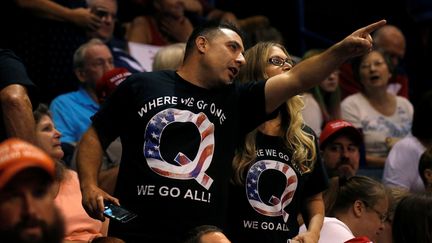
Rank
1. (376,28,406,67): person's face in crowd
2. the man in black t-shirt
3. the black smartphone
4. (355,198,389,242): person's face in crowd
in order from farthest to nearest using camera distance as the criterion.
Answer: (376,28,406,67): person's face in crowd → (355,198,389,242): person's face in crowd → the man in black t-shirt → the black smartphone

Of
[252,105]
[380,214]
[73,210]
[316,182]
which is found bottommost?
[73,210]

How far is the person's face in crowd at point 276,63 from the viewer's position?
476 cm

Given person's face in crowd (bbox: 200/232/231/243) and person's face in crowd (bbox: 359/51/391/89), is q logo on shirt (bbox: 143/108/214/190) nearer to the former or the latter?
person's face in crowd (bbox: 200/232/231/243)

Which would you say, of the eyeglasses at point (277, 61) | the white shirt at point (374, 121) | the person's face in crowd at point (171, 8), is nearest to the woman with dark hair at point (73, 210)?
the eyeglasses at point (277, 61)

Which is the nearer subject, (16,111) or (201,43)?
(201,43)

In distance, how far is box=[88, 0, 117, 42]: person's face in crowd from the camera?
23.4 feet

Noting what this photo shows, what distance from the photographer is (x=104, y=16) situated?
719 centimetres

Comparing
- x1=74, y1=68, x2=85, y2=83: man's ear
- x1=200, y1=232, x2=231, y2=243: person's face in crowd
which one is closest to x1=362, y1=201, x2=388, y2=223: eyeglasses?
x1=200, y1=232, x2=231, y2=243: person's face in crowd

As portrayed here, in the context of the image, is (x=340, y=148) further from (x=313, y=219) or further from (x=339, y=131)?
(x=313, y=219)

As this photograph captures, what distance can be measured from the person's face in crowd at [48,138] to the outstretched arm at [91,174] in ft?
2.96

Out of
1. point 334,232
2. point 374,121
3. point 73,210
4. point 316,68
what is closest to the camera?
point 316,68

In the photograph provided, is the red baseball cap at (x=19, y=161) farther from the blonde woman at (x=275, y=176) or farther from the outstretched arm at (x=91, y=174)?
the blonde woman at (x=275, y=176)

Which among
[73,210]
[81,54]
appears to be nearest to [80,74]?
[81,54]

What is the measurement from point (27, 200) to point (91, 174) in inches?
61.3
